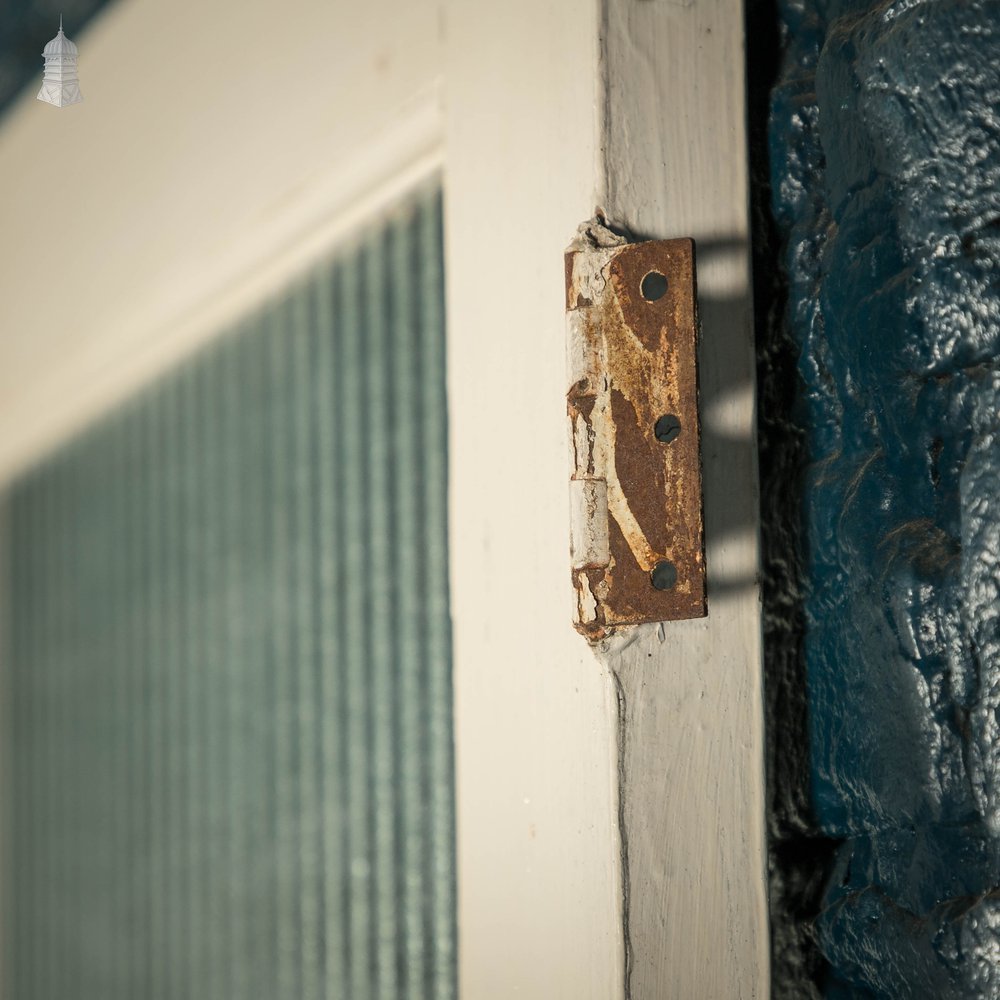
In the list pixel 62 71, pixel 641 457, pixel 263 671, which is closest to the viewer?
pixel 641 457

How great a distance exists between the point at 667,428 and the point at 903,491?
0.37 ft

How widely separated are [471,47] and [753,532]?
0.33m

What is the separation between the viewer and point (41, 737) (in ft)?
3.58

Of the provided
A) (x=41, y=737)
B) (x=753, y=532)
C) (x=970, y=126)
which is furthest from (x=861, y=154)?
(x=41, y=737)

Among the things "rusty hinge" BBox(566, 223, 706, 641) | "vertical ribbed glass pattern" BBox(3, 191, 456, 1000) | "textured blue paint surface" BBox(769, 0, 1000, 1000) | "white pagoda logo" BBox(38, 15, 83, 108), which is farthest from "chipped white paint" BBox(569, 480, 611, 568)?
"white pagoda logo" BBox(38, 15, 83, 108)

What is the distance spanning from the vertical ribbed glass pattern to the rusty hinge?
0.25m

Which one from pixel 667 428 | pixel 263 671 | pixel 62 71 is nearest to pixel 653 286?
pixel 667 428

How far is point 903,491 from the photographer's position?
0.45 meters

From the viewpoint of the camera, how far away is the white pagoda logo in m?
1.00

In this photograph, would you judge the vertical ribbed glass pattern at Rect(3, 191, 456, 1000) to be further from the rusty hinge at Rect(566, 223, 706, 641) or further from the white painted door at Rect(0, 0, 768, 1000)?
the rusty hinge at Rect(566, 223, 706, 641)

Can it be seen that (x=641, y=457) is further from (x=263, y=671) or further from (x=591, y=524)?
(x=263, y=671)

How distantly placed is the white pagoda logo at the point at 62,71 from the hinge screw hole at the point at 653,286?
787 millimetres

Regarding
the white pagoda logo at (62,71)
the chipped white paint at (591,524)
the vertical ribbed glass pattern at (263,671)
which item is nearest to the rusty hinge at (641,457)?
the chipped white paint at (591,524)

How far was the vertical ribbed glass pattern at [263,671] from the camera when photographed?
2.30 feet
